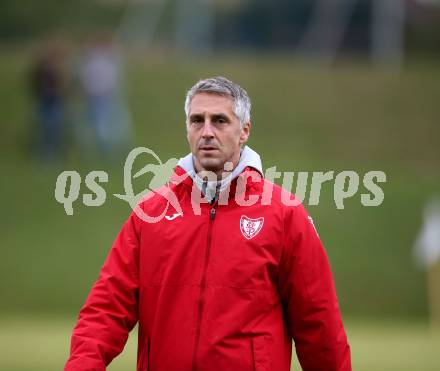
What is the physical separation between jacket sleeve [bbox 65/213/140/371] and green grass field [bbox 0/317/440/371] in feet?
18.8

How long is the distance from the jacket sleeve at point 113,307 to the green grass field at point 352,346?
5726 mm

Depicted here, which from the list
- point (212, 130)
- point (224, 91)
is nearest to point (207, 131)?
point (212, 130)

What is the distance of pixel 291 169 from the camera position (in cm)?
2366

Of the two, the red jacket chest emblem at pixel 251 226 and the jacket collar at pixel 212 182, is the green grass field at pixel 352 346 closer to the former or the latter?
the jacket collar at pixel 212 182

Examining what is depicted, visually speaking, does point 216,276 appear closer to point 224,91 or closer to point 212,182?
point 212,182

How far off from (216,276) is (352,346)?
8777 mm

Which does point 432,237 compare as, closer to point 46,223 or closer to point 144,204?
point 46,223

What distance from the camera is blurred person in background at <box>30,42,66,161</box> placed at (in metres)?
21.7

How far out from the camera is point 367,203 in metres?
21.5

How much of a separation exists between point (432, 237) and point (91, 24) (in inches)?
619

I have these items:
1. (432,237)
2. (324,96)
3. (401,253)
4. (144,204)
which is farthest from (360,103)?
(144,204)

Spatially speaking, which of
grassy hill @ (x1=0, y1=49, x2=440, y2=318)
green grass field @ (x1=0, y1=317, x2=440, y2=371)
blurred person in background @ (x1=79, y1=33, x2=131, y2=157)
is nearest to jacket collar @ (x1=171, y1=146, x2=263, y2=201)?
green grass field @ (x1=0, y1=317, x2=440, y2=371)

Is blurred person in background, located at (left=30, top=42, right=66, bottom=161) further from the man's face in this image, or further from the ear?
the man's face

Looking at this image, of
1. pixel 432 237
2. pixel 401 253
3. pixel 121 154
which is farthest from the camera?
pixel 121 154
